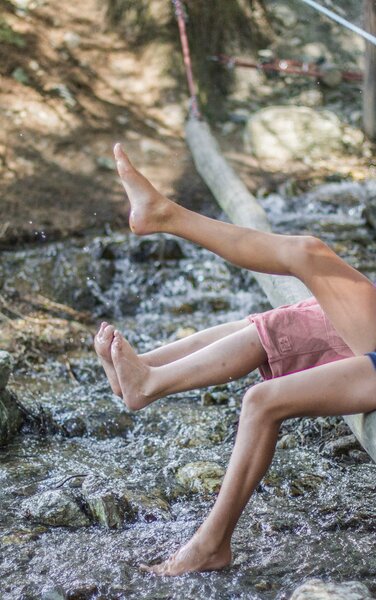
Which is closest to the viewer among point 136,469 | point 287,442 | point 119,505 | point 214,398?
point 119,505

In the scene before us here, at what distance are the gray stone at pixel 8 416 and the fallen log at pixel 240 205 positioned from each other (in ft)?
3.97

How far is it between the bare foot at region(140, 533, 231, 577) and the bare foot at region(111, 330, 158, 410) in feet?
1.61

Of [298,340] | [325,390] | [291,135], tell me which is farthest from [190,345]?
[291,135]

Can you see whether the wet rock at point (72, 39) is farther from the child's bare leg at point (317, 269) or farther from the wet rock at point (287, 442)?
the child's bare leg at point (317, 269)

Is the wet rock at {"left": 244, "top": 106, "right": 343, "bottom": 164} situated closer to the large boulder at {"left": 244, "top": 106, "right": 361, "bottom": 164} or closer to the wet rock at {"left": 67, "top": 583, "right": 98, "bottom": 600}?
the large boulder at {"left": 244, "top": 106, "right": 361, "bottom": 164}

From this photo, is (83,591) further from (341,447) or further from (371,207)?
(371,207)

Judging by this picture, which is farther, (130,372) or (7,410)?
(7,410)

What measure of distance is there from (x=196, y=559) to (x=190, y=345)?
2.39 ft

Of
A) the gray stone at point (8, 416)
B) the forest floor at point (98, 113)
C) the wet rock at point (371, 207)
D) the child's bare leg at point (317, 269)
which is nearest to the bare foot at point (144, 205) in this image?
the child's bare leg at point (317, 269)

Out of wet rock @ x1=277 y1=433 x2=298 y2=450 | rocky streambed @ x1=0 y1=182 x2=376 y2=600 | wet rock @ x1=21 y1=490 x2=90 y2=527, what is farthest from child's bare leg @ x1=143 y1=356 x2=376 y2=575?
wet rock @ x1=277 y1=433 x2=298 y2=450

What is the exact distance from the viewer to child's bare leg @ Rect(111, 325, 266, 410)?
2.44 meters

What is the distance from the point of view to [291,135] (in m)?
6.84

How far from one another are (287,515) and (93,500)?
2.07 ft

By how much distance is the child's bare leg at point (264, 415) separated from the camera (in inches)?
83.2
